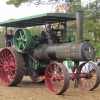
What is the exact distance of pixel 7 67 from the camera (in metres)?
9.18

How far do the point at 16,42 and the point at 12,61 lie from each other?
2.15ft

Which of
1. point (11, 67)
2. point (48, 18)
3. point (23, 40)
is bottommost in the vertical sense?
point (11, 67)

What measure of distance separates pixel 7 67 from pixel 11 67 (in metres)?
0.21

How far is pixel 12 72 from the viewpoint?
910 centimetres

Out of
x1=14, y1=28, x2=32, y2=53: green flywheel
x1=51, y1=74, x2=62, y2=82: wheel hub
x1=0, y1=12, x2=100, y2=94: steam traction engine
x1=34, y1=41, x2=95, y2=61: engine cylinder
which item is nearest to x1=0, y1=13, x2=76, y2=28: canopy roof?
x1=0, y1=12, x2=100, y2=94: steam traction engine

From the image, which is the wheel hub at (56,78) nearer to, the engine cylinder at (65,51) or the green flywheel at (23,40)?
the engine cylinder at (65,51)

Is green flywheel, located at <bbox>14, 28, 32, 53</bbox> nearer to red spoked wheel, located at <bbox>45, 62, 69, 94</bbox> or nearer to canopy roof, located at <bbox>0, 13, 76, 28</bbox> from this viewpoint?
canopy roof, located at <bbox>0, 13, 76, 28</bbox>

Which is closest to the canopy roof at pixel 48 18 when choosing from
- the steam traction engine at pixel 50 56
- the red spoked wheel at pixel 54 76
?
the steam traction engine at pixel 50 56

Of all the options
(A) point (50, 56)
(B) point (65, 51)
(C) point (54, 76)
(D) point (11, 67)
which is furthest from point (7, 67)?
(B) point (65, 51)

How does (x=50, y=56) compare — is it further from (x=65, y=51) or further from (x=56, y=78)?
(x=56, y=78)

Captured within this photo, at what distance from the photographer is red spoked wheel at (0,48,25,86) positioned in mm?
8602

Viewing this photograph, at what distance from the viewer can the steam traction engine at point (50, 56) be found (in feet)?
24.6

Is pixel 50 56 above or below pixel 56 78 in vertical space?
above

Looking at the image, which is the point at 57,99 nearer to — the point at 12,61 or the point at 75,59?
the point at 75,59
